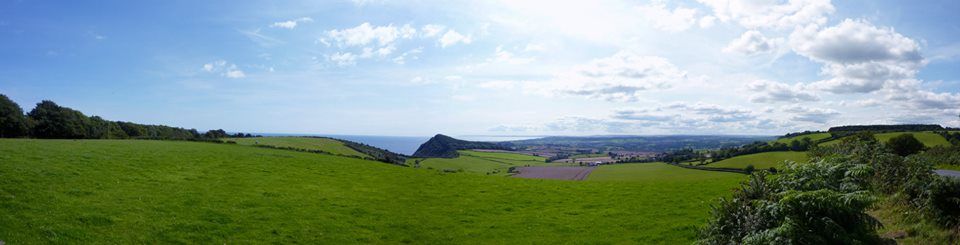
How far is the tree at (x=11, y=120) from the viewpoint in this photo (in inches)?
1754

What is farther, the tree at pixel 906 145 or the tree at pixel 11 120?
the tree at pixel 906 145

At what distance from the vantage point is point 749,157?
8512 cm

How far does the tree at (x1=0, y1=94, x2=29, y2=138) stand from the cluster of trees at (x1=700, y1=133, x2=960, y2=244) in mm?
63670

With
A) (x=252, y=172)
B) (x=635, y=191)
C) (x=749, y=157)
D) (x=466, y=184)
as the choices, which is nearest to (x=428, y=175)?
(x=466, y=184)

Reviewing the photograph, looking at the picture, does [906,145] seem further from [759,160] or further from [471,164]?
[471,164]

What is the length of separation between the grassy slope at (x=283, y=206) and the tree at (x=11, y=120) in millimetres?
20282

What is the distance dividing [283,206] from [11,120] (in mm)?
44312

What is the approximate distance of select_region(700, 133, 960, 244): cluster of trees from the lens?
8867mm

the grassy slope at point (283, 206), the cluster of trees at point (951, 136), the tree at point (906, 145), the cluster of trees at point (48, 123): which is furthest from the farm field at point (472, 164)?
the cluster of trees at point (951, 136)

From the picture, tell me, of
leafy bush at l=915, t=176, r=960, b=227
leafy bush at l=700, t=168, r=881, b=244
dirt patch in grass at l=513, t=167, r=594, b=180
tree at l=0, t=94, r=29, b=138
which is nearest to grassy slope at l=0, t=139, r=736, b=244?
leafy bush at l=700, t=168, r=881, b=244

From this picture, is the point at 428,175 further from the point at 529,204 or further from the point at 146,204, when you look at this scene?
the point at 146,204

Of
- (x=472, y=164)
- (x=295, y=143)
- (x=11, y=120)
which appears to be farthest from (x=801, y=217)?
(x=472, y=164)

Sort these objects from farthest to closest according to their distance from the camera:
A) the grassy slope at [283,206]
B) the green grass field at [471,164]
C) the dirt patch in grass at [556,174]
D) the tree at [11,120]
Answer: the green grass field at [471,164] < the dirt patch in grass at [556,174] < the tree at [11,120] < the grassy slope at [283,206]

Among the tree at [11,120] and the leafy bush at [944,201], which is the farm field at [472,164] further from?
the leafy bush at [944,201]
